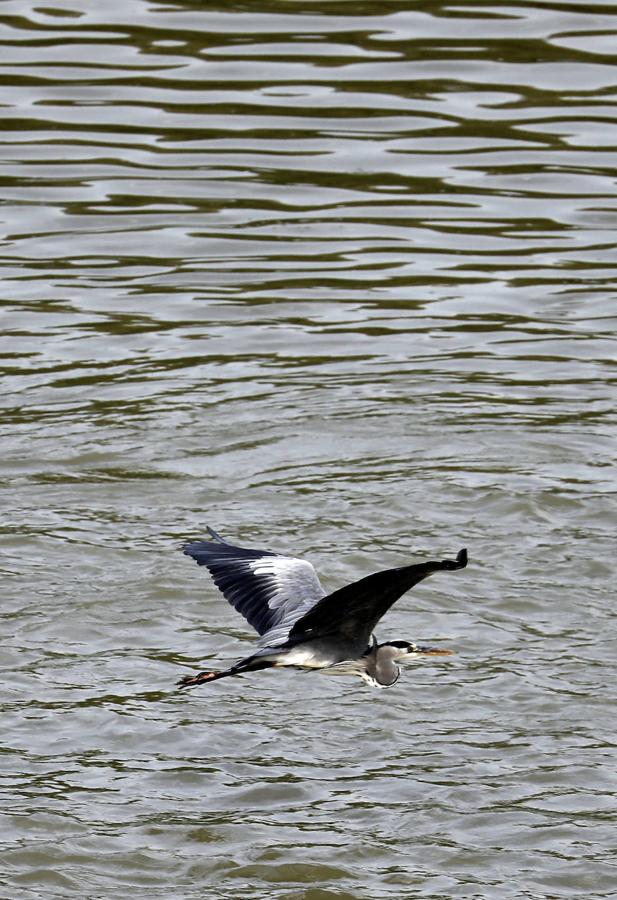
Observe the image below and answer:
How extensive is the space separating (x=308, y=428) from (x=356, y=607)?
4715 millimetres

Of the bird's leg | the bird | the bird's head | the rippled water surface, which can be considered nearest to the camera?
the bird's leg

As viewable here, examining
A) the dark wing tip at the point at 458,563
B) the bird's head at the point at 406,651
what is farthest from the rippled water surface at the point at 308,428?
the dark wing tip at the point at 458,563

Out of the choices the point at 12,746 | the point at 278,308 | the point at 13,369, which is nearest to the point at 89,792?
the point at 12,746

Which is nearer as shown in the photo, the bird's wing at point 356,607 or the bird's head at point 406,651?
the bird's wing at point 356,607

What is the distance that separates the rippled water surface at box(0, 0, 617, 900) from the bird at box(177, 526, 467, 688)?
23.0 inches

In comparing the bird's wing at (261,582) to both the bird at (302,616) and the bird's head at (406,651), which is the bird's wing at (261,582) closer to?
the bird at (302,616)

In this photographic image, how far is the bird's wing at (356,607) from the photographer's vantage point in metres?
6.53

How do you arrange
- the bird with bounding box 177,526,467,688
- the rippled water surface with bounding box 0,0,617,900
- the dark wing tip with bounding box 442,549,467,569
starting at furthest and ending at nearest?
the rippled water surface with bounding box 0,0,617,900
the bird with bounding box 177,526,467,688
the dark wing tip with bounding box 442,549,467,569

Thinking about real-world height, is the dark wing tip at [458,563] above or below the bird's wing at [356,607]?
above

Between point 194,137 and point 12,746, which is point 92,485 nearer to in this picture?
point 12,746

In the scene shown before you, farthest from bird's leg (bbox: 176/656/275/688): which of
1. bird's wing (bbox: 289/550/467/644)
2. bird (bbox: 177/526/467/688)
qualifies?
bird's wing (bbox: 289/550/467/644)

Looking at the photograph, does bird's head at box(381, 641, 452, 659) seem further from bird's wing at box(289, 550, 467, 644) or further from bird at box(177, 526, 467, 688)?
bird's wing at box(289, 550, 467, 644)

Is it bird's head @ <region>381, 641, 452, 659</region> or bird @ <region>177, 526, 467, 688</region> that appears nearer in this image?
bird @ <region>177, 526, 467, 688</region>

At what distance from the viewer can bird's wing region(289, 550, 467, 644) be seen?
6.53 metres
